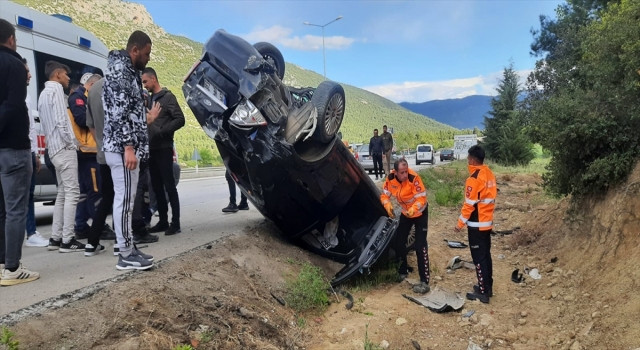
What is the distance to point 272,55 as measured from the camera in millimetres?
5344

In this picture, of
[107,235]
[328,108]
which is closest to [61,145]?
[107,235]

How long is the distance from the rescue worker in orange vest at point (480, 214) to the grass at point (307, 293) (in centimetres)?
151

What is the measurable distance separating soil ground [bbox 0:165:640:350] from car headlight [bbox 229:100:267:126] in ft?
4.26

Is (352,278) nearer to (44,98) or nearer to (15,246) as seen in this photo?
(15,246)

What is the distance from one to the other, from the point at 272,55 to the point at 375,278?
9.29ft

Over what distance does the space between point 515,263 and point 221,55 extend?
14.9 feet

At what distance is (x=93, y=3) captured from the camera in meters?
64.4

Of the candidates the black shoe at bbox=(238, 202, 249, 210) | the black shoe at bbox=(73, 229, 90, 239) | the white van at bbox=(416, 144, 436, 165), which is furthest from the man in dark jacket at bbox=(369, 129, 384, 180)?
the white van at bbox=(416, 144, 436, 165)

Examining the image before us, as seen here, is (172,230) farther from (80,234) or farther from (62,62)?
(62,62)

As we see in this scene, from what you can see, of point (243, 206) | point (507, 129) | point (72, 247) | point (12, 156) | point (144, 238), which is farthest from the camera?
point (507, 129)

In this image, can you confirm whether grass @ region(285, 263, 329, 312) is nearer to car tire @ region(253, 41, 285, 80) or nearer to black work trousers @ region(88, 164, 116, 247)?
→ black work trousers @ region(88, 164, 116, 247)

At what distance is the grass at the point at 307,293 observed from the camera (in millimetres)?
4074

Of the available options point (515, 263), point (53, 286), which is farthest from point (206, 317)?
point (515, 263)

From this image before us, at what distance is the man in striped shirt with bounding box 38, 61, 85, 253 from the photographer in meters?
4.31
